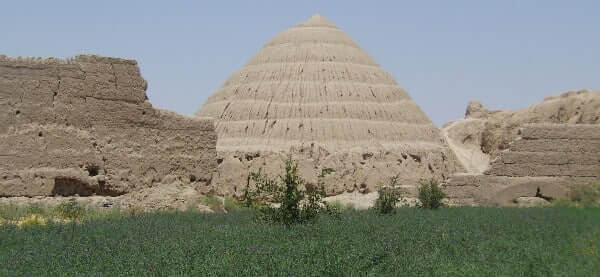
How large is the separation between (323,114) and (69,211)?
63.6 ft

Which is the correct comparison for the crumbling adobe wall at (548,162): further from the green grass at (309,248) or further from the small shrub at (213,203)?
the small shrub at (213,203)

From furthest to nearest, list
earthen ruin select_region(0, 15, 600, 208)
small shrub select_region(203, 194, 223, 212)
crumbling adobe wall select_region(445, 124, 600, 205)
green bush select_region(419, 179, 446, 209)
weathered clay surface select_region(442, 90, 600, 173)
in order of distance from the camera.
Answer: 1. weathered clay surface select_region(442, 90, 600, 173)
2. crumbling adobe wall select_region(445, 124, 600, 205)
3. green bush select_region(419, 179, 446, 209)
4. small shrub select_region(203, 194, 223, 212)
5. earthen ruin select_region(0, 15, 600, 208)

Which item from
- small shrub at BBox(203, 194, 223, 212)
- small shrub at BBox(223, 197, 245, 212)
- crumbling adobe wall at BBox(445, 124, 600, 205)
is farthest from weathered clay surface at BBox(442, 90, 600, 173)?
small shrub at BBox(203, 194, 223, 212)

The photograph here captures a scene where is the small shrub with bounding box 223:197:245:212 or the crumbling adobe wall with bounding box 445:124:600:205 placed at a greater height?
the crumbling adobe wall with bounding box 445:124:600:205

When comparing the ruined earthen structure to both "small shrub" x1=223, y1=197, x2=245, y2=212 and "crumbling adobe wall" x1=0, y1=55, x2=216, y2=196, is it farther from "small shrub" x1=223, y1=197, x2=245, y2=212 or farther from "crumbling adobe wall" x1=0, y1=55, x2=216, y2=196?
"crumbling adobe wall" x1=0, y1=55, x2=216, y2=196

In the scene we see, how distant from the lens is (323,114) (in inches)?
1385

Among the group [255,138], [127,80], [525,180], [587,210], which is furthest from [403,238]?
[255,138]

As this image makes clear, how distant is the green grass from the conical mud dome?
17110 millimetres

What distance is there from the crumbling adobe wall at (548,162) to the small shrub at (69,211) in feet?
39.8

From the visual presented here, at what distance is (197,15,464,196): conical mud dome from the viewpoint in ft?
110

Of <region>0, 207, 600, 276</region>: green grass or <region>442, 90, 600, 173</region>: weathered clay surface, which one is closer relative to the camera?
<region>0, 207, 600, 276</region>: green grass

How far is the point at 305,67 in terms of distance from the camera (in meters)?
37.3

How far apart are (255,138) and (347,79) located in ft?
17.6

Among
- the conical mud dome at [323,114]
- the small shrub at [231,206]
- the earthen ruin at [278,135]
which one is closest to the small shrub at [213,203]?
the earthen ruin at [278,135]
